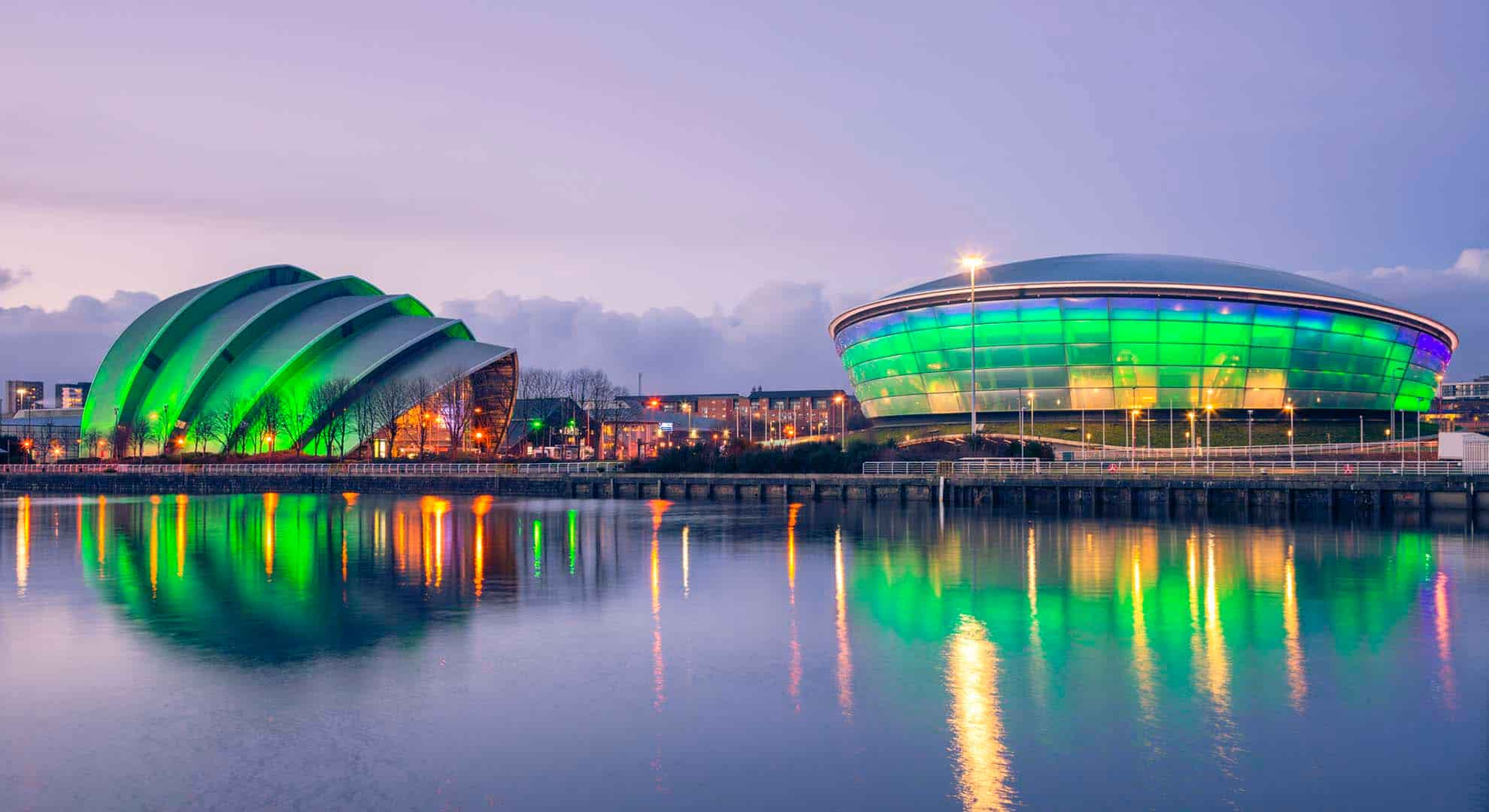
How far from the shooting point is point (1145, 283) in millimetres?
81500

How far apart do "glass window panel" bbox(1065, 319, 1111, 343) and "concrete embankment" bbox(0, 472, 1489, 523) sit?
95.3 feet

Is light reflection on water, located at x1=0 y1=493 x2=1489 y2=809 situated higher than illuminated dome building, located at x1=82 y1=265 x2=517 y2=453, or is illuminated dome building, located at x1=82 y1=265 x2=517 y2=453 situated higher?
illuminated dome building, located at x1=82 y1=265 x2=517 y2=453

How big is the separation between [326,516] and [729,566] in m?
28.4

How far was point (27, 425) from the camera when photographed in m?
153

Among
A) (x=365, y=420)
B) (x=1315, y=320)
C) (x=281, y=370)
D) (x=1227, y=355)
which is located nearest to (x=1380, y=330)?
(x=1315, y=320)

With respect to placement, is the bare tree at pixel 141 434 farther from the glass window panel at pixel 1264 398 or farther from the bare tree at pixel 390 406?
the glass window panel at pixel 1264 398

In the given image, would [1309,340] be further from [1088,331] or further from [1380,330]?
[1088,331]

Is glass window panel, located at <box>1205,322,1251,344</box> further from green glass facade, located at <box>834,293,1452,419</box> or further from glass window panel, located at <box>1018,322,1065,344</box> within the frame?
glass window panel, located at <box>1018,322,1065,344</box>

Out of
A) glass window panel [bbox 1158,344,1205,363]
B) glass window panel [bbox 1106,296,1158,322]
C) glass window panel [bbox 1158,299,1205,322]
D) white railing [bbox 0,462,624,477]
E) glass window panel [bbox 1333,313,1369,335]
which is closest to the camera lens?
white railing [bbox 0,462,624,477]

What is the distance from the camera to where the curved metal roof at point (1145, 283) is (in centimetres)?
8188

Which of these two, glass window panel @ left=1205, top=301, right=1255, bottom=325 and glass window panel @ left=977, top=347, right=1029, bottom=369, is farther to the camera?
glass window panel @ left=977, top=347, right=1029, bottom=369

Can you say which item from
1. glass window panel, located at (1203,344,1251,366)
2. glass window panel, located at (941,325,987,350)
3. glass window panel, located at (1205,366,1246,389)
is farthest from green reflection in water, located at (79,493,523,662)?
glass window panel, located at (1205,366,1246,389)

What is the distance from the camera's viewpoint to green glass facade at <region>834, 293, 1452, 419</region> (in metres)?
83.2

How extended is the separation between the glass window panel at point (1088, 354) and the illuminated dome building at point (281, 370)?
5234cm
